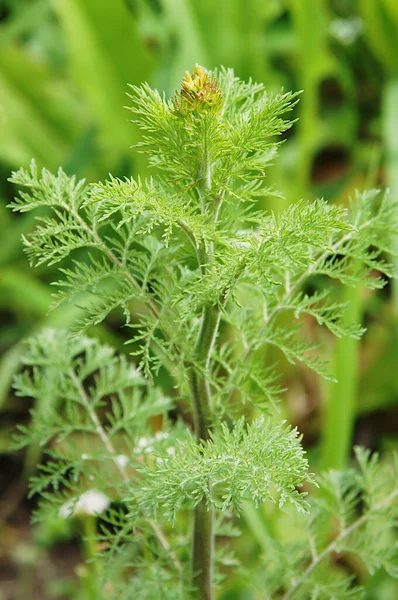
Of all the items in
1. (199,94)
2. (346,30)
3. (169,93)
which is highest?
(346,30)

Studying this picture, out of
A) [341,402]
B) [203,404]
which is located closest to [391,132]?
[341,402]

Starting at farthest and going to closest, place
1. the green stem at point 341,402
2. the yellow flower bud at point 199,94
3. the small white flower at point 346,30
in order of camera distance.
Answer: the small white flower at point 346,30, the green stem at point 341,402, the yellow flower bud at point 199,94

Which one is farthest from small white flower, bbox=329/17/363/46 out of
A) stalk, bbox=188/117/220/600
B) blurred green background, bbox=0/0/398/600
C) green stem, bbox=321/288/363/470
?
stalk, bbox=188/117/220/600

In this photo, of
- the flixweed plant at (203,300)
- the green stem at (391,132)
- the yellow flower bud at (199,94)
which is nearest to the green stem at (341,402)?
the green stem at (391,132)

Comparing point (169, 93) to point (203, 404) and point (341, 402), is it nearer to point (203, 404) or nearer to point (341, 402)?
point (341, 402)

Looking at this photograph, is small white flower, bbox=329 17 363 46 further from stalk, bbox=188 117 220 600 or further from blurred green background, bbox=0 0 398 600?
stalk, bbox=188 117 220 600

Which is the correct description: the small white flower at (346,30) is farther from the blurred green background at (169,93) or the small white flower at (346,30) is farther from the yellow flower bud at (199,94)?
the yellow flower bud at (199,94)

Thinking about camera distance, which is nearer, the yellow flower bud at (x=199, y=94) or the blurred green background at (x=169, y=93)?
the yellow flower bud at (x=199, y=94)

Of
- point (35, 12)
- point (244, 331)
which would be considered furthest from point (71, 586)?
point (35, 12)

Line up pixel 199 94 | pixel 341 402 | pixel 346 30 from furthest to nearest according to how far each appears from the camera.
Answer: pixel 346 30, pixel 341 402, pixel 199 94

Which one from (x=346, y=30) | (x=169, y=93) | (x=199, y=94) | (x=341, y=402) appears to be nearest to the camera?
(x=199, y=94)
